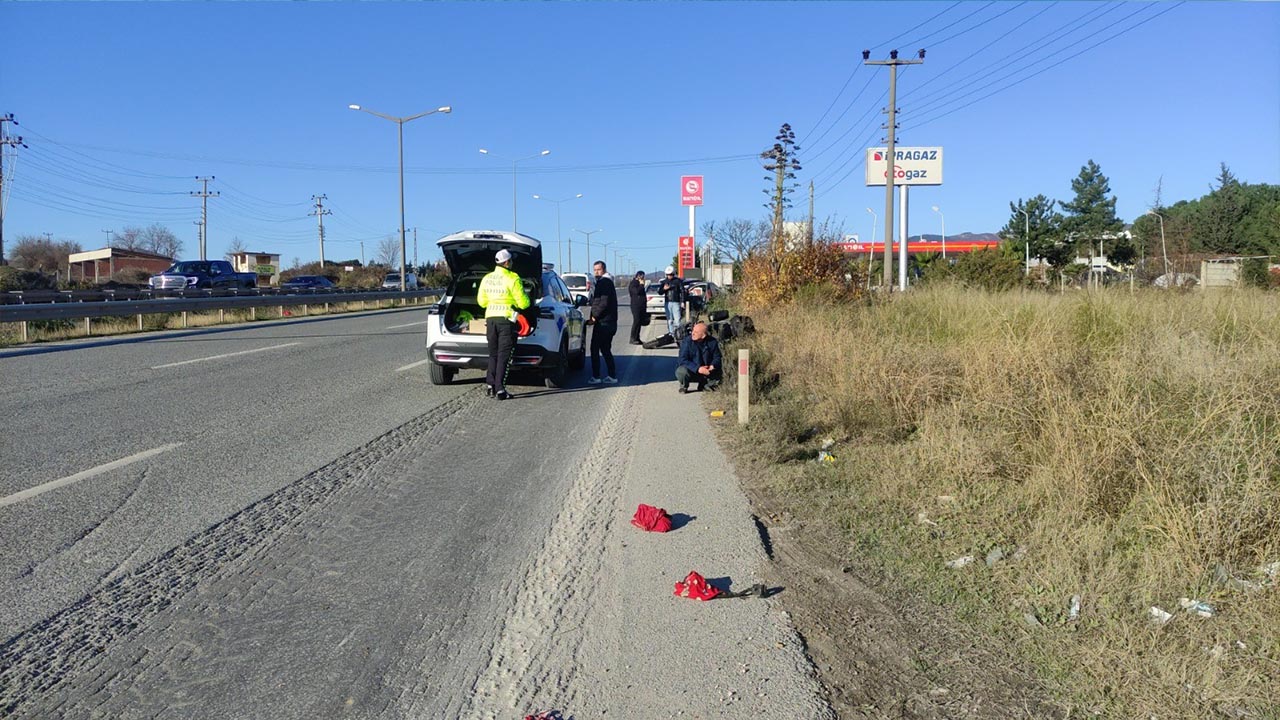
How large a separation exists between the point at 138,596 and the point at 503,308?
6.88m

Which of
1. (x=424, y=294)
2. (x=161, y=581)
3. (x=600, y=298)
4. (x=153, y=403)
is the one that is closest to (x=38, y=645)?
(x=161, y=581)

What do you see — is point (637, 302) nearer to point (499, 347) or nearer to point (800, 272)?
point (800, 272)

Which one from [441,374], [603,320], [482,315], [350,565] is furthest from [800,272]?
[350,565]

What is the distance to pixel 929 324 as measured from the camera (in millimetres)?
13867

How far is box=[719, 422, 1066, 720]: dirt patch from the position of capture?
139 inches

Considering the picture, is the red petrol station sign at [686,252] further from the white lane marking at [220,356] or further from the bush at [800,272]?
the white lane marking at [220,356]

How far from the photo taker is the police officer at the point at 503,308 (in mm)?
11125

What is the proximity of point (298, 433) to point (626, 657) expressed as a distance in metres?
5.89

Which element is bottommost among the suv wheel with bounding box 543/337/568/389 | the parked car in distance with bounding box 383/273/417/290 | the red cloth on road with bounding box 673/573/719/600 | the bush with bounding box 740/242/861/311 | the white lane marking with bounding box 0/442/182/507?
the red cloth on road with bounding box 673/573/719/600

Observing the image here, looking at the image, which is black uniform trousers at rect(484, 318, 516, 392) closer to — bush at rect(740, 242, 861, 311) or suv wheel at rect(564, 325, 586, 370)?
suv wheel at rect(564, 325, 586, 370)

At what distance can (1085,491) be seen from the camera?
17.6 ft

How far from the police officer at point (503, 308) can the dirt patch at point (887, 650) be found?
6.39 metres

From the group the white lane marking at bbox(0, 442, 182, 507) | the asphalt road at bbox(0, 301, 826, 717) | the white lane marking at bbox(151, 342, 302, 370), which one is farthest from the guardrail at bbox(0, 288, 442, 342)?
the white lane marking at bbox(0, 442, 182, 507)

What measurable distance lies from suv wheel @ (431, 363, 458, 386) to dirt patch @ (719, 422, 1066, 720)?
7.83m
